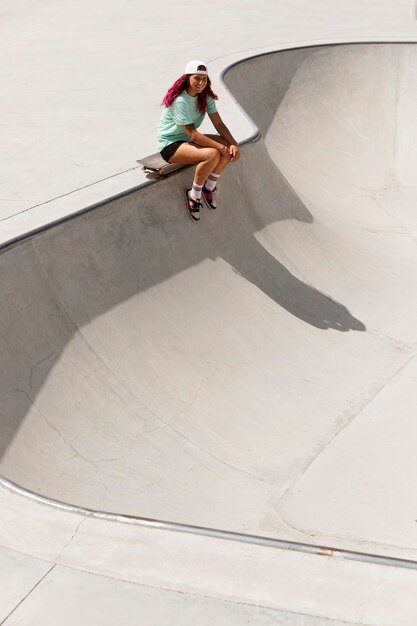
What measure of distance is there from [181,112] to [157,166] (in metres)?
0.71

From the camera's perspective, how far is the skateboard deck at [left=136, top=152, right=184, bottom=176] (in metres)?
8.20

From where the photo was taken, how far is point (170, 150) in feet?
26.6

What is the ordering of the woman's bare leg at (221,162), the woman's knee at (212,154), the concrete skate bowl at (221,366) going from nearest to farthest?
the concrete skate bowl at (221,366)
the woman's knee at (212,154)
the woman's bare leg at (221,162)

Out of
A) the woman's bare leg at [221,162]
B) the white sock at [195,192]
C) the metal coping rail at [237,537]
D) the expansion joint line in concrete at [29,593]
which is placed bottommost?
the metal coping rail at [237,537]

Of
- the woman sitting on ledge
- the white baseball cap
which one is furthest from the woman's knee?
the white baseball cap

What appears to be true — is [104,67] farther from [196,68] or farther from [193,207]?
[196,68]

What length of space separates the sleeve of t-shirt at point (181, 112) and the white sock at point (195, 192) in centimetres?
62

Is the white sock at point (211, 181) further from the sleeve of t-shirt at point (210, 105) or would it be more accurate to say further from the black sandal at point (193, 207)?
the sleeve of t-shirt at point (210, 105)

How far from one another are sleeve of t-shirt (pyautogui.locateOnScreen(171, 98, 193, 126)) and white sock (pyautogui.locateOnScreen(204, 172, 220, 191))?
63 centimetres

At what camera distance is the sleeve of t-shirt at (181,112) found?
25.2 ft

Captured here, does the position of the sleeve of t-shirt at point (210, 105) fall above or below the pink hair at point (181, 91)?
below

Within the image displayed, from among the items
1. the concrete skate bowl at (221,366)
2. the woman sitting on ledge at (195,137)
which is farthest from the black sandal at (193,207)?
the concrete skate bowl at (221,366)

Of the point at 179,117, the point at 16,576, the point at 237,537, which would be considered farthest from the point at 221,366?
the point at 16,576

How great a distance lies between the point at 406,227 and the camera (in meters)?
11.8
